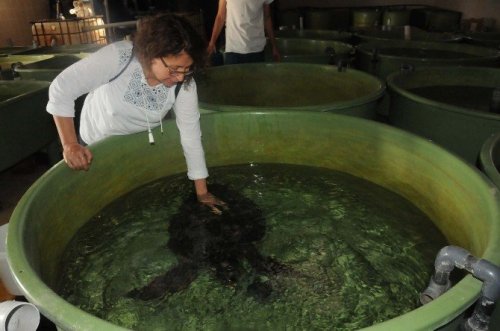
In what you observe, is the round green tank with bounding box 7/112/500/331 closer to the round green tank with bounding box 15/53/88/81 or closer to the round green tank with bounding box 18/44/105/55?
the round green tank with bounding box 15/53/88/81

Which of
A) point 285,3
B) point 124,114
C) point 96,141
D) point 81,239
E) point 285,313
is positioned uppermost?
point 285,3

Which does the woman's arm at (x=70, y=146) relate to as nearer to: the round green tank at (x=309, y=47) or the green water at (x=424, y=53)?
the round green tank at (x=309, y=47)

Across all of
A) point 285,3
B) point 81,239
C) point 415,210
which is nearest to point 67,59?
point 81,239

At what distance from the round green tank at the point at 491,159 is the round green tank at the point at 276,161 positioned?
0.07 m

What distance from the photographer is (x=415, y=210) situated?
2049 millimetres

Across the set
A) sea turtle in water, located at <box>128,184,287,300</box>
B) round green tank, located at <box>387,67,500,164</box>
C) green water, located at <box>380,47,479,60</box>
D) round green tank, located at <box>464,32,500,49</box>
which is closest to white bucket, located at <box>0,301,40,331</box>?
sea turtle in water, located at <box>128,184,287,300</box>

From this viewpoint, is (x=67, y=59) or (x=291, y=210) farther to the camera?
(x=67, y=59)

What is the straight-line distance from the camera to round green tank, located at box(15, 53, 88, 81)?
3812mm

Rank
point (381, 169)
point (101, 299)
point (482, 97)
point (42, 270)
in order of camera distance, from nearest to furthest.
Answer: point (42, 270), point (101, 299), point (381, 169), point (482, 97)

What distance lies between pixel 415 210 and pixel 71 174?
1.76 meters

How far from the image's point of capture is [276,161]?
2590 millimetres

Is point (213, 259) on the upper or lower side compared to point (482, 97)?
lower

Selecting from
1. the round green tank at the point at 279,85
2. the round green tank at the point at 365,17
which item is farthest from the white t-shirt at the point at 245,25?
the round green tank at the point at 365,17

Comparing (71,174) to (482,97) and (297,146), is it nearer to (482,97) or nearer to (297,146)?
(297,146)
